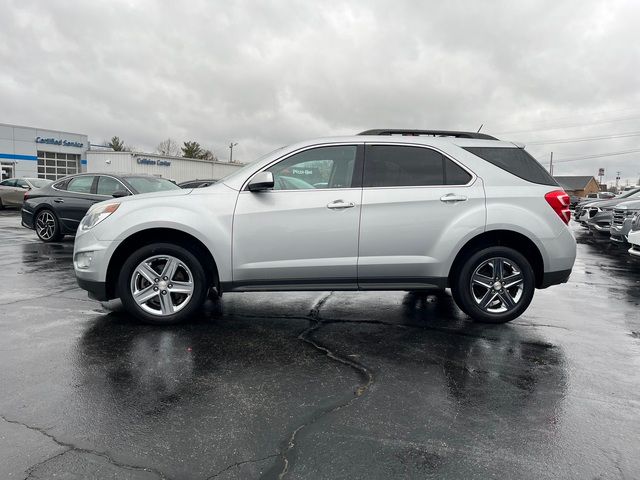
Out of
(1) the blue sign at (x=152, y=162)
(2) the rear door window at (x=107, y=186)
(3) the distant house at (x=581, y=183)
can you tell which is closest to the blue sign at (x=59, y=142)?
(1) the blue sign at (x=152, y=162)

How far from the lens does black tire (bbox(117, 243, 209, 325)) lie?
4.55 meters

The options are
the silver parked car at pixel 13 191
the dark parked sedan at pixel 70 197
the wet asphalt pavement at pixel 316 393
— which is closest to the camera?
the wet asphalt pavement at pixel 316 393

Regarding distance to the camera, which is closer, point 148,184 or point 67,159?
point 148,184

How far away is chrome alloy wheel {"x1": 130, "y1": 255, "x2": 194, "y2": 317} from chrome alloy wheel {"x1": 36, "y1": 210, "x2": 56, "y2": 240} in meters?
7.81

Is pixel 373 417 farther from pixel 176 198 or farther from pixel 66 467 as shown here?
pixel 176 198

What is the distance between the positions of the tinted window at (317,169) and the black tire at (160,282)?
115cm

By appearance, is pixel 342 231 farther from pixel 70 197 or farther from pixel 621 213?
pixel 621 213

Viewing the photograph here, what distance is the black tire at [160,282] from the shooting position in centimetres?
455

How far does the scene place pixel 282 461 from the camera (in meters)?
2.41

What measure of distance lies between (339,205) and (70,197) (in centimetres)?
867

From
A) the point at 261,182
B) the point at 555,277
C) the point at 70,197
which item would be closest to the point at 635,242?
the point at 555,277

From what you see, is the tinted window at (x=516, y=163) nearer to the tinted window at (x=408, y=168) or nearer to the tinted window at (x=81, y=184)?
the tinted window at (x=408, y=168)

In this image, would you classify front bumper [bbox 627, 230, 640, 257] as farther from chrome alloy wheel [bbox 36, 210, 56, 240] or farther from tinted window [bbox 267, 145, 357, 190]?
chrome alloy wheel [bbox 36, 210, 56, 240]

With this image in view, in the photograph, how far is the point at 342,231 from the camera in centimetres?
453
